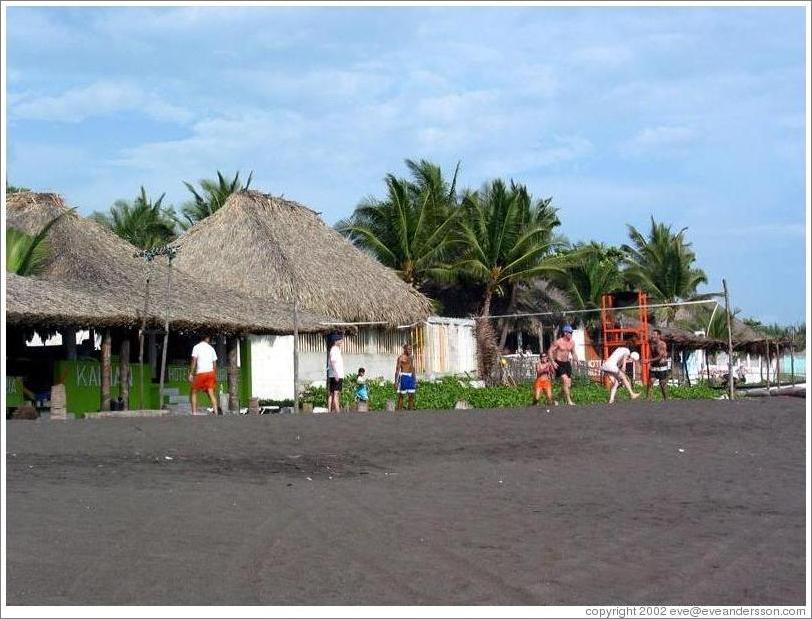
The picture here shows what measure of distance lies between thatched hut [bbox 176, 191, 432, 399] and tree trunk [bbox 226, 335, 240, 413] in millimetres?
3854

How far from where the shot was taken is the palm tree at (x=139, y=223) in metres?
42.7

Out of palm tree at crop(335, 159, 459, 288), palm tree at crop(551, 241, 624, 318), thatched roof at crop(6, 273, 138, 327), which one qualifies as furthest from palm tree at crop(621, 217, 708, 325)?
thatched roof at crop(6, 273, 138, 327)

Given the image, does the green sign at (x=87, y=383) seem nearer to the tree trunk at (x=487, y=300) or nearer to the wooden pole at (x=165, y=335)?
the wooden pole at (x=165, y=335)

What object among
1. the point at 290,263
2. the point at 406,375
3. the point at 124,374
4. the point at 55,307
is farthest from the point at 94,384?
the point at 290,263

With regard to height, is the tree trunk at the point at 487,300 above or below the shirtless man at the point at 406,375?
above

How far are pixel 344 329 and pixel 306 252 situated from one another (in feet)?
8.95

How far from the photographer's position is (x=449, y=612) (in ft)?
18.4

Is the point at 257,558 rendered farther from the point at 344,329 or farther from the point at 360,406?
the point at 344,329

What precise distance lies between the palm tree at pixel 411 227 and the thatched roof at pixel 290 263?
5.30 m

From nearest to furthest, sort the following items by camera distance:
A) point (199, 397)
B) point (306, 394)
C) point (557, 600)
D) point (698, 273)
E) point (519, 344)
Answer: point (557, 600) < point (199, 397) < point (306, 394) < point (519, 344) < point (698, 273)

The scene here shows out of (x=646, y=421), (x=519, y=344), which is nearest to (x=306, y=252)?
(x=519, y=344)

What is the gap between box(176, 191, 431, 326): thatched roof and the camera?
29.0m

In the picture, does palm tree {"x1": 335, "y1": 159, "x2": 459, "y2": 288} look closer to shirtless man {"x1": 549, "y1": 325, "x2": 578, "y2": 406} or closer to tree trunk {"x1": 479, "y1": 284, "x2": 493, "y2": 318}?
tree trunk {"x1": 479, "y1": 284, "x2": 493, "y2": 318}

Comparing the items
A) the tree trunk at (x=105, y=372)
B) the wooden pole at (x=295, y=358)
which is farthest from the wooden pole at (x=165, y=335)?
the wooden pole at (x=295, y=358)
